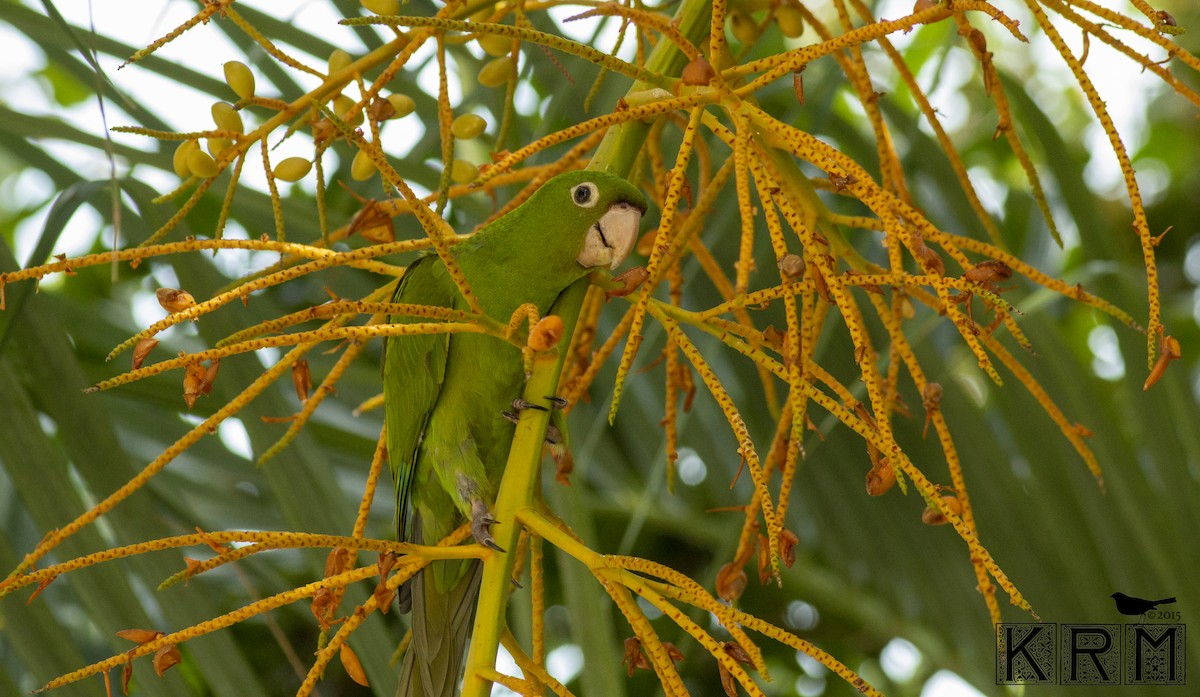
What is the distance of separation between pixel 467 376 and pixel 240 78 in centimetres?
46

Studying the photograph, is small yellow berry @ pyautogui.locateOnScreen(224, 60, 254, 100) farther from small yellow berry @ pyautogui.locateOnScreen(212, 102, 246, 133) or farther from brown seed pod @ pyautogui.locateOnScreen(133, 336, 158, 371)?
brown seed pod @ pyautogui.locateOnScreen(133, 336, 158, 371)

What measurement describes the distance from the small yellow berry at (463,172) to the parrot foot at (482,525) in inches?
11.8

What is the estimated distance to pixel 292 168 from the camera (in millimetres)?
900

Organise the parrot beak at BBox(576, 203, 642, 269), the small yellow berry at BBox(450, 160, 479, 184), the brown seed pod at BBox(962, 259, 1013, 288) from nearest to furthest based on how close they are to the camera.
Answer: the brown seed pod at BBox(962, 259, 1013, 288)
the small yellow berry at BBox(450, 160, 479, 184)
the parrot beak at BBox(576, 203, 642, 269)

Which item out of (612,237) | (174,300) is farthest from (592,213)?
(174,300)

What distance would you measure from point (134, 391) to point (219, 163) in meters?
0.60

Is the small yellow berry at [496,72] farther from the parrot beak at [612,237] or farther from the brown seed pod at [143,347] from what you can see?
the brown seed pod at [143,347]

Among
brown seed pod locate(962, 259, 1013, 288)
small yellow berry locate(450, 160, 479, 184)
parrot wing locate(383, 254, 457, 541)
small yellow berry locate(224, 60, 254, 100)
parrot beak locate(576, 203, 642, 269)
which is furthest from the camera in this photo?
parrot wing locate(383, 254, 457, 541)

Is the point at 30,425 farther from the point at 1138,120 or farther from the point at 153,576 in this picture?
the point at 1138,120

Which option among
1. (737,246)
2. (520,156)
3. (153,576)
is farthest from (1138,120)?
(153,576)

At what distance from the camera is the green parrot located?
1095 millimetres

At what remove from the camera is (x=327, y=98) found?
35.0 inches

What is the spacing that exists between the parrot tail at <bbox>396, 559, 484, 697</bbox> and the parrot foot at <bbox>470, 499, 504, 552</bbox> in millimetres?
68

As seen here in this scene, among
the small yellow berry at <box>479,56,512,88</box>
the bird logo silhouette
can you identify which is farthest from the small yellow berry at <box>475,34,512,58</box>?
the bird logo silhouette
